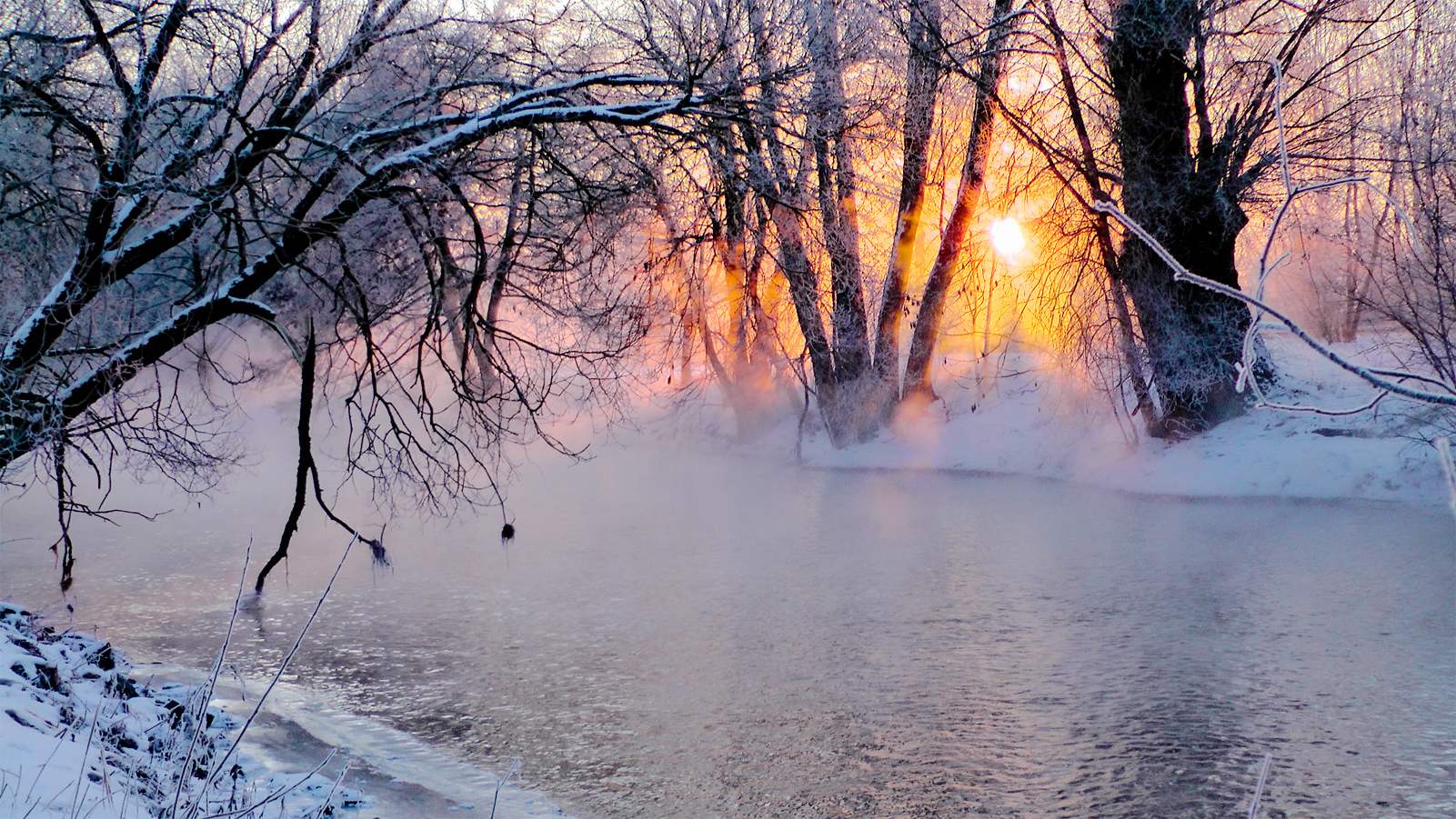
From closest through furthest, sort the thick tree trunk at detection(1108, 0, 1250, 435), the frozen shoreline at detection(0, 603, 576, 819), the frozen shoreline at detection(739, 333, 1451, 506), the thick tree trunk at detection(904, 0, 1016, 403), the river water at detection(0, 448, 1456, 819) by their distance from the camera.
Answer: the frozen shoreline at detection(0, 603, 576, 819)
the river water at detection(0, 448, 1456, 819)
the frozen shoreline at detection(739, 333, 1451, 506)
the thick tree trunk at detection(1108, 0, 1250, 435)
the thick tree trunk at detection(904, 0, 1016, 403)

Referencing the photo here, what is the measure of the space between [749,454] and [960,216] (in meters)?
6.69

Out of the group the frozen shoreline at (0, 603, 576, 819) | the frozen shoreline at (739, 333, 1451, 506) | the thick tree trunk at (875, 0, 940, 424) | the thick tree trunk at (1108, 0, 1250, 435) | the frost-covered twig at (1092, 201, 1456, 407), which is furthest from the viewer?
the thick tree trunk at (875, 0, 940, 424)

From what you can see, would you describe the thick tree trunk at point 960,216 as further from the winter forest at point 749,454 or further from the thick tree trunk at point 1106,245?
the thick tree trunk at point 1106,245

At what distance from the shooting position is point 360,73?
746 centimetres

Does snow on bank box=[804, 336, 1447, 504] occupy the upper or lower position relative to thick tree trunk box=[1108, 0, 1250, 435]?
lower

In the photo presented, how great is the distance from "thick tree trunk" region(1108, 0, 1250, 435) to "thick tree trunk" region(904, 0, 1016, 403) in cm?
171

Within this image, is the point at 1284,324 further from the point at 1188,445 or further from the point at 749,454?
the point at 749,454

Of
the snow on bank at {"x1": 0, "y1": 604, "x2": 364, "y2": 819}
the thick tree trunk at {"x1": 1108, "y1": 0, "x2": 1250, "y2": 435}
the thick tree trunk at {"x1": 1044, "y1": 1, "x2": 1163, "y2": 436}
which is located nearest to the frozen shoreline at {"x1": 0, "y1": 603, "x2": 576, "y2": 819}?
the snow on bank at {"x1": 0, "y1": 604, "x2": 364, "y2": 819}

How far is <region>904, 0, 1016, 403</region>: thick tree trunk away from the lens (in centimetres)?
1731

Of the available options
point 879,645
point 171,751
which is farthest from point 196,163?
point 879,645

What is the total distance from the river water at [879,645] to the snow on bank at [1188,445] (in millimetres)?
697

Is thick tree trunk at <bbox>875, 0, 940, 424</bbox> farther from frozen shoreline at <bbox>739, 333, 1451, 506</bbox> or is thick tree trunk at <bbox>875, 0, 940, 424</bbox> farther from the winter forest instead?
frozen shoreline at <bbox>739, 333, 1451, 506</bbox>

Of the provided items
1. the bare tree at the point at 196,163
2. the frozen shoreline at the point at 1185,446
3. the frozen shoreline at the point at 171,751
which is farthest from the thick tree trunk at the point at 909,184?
A: the frozen shoreline at the point at 171,751

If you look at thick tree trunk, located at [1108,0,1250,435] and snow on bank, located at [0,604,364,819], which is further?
thick tree trunk, located at [1108,0,1250,435]
